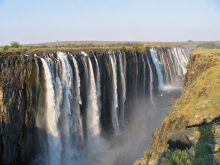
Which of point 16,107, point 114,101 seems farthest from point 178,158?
point 114,101

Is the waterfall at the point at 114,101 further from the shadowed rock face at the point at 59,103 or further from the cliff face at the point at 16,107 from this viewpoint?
the cliff face at the point at 16,107

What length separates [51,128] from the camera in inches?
1223

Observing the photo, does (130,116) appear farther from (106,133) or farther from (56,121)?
(56,121)

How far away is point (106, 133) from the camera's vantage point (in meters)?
39.3

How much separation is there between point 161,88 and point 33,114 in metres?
30.3

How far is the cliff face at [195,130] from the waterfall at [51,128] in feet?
34.8

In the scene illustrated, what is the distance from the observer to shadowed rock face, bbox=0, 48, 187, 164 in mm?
27688

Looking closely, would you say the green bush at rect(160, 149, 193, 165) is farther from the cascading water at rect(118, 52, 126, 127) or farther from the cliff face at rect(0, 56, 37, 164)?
the cascading water at rect(118, 52, 126, 127)

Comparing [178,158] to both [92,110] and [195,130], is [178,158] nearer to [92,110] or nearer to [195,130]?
[195,130]

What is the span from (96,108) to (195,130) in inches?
829

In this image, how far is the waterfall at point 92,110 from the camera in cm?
3656

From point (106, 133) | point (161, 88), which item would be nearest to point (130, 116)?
point (106, 133)

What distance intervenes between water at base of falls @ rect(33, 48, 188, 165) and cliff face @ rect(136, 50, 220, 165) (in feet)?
35.9

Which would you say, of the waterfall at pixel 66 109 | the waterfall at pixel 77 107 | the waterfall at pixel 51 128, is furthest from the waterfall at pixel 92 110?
the waterfall at pixel 51 128
